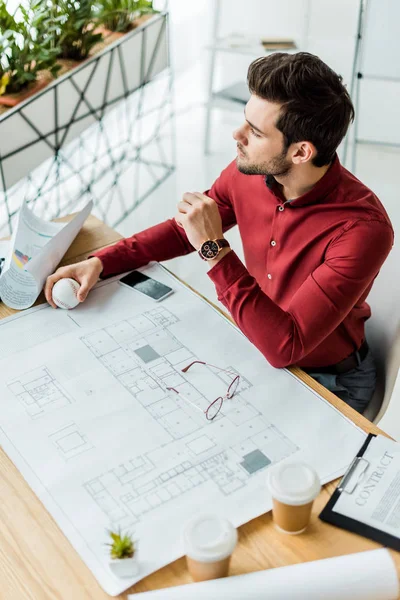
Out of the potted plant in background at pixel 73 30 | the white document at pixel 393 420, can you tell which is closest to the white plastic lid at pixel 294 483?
the white document at pixel 393 420

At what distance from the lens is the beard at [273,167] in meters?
1.44

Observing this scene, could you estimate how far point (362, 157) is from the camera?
12.3 feet

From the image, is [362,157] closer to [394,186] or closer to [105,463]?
[394,186]

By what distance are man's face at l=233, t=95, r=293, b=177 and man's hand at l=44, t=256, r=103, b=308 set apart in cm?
39

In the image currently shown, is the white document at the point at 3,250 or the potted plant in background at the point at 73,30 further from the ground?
the potted plant in background at the point at 73,30

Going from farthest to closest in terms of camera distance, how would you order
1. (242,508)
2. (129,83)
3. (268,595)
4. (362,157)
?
(362,157), (129,83), (242,508), (268,595)

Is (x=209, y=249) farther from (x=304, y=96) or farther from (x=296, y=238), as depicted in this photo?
(x=304, y=96)

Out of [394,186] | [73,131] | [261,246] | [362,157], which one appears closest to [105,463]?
[261,246]

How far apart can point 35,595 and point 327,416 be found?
561mm

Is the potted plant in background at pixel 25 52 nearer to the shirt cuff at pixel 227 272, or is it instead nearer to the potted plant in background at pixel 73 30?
the potted plant in background at pixel 73 30

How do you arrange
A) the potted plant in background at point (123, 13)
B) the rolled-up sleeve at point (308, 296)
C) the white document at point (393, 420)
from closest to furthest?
the rolled-up sleeve at point (308, 296)
the white document at point (393, 420)
the potted plant in background at point (123, 13)

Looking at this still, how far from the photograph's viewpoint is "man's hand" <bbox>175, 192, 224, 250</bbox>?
4.58 feet

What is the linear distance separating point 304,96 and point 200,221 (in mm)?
329

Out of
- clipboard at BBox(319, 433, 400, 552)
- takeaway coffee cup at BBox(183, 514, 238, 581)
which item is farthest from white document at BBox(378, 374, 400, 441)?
takeaway coffee cup at BBox(183, 514, 238, 581)
